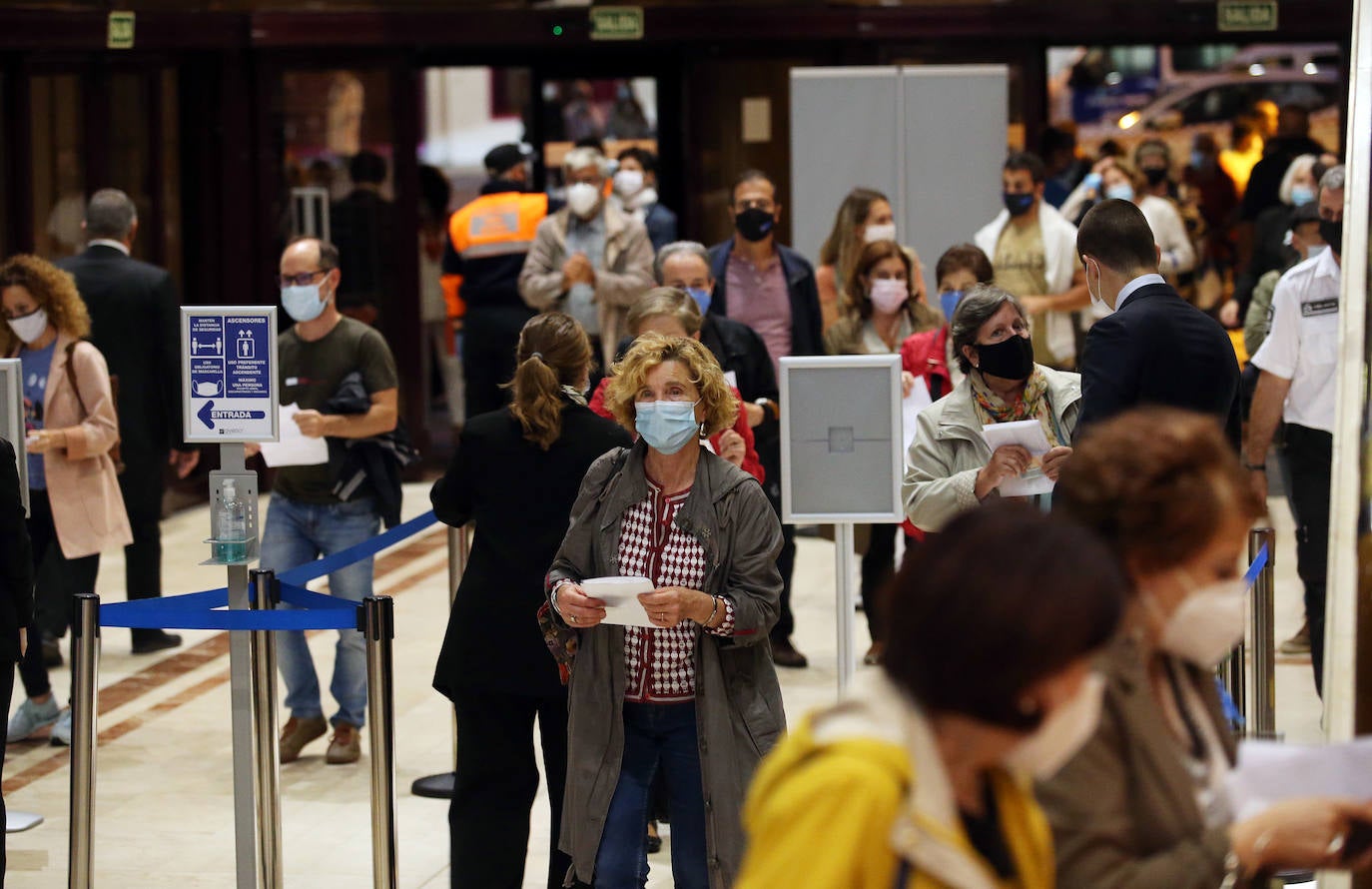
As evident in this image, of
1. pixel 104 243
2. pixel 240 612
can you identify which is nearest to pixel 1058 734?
pixel 240 612

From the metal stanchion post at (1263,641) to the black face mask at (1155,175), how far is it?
815cm

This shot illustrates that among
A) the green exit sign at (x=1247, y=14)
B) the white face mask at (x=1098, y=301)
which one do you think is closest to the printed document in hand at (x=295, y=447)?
the white face mask at (x=1098, y=301)

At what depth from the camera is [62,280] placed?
23.9 ft

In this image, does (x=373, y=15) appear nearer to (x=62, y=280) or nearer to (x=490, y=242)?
(x=490, y=242)

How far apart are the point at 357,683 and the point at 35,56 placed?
19.8ft

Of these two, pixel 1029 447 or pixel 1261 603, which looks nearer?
pixel 1029 447

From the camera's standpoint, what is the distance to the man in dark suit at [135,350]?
858 cm

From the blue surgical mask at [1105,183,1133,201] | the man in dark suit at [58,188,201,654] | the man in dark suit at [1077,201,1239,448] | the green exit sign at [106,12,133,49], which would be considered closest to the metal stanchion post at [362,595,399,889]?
the man in dark suit at [1077,201,1239,448]

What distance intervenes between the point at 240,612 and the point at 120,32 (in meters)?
7.48

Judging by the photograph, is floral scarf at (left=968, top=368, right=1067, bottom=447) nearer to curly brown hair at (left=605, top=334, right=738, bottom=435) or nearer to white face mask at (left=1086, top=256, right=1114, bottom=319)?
white face mask at (left=1086, top=256, right=1114, bottom=319)

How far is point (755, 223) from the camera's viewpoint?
8.41 metres

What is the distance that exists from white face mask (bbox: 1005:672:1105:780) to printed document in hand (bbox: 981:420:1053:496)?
2.65 m

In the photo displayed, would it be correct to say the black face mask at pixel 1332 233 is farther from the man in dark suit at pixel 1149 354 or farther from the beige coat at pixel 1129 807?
the beige coat at pixel 1129 807

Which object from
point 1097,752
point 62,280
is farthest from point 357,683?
point 1097,752
